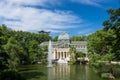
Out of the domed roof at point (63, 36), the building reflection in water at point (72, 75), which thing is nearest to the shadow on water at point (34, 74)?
the building reflection in water at point (72, 75)

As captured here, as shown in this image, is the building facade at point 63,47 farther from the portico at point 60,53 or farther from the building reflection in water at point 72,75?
the building reflection in water at point 72,75

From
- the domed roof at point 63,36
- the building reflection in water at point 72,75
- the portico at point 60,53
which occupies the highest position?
the domed roof at point 63,36

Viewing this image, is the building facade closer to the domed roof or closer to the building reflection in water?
the domed roof

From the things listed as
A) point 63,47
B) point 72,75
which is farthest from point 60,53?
point 72,75

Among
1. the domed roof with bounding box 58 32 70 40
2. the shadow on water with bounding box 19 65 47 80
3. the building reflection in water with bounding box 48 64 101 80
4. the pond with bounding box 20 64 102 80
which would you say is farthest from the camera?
the domed roof with bounding box 58 32 70 40

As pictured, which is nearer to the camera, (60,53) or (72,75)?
(72,75)

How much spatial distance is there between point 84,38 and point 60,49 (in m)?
20.2

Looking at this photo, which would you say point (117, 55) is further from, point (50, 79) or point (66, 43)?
point (66, 43)

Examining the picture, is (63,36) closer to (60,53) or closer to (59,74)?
(60,53)

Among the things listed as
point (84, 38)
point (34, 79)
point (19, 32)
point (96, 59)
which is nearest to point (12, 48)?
point (34, 79)

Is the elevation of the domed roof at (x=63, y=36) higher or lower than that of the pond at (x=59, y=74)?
higher

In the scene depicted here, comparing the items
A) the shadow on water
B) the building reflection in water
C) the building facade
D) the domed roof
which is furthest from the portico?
the shadow on water

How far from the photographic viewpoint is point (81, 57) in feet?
215

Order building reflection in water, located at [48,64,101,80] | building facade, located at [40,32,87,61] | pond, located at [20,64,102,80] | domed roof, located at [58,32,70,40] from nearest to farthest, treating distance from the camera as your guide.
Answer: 1. pond, located at [20,64,102,80]
2. building reflection in water, located at [48,64,101,80]
3. building facade, located at [40,32,87,61]
4. domed roof, located at [58,32,70,40]
